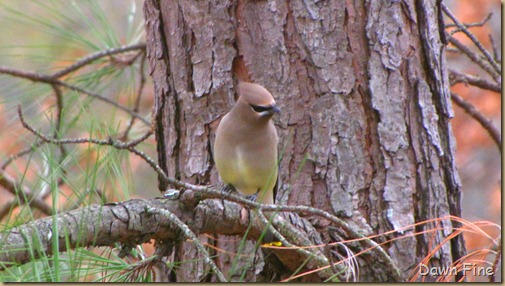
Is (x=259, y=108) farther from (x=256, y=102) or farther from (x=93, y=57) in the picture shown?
(x=93, y=57)

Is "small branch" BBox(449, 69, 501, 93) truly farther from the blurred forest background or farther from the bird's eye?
the bird's eye

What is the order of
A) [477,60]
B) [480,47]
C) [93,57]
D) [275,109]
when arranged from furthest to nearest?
[93,57] → [477,60] → [480,47] → [275,109]

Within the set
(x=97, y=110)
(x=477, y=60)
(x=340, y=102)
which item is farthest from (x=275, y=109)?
(x=97, y=110)

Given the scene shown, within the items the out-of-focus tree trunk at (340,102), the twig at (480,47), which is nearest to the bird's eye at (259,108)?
the out-of-focus tree trunk at (340,102)

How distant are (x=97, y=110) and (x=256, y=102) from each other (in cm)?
321

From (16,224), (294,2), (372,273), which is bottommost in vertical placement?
(372,273)

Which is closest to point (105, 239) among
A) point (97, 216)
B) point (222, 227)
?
point (97, 216)

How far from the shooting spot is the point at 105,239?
218cm

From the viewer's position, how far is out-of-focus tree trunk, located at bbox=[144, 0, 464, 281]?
9.36 feet

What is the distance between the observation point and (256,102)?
2.82m

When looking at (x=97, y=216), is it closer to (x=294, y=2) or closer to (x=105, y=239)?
(x=105, y=239)

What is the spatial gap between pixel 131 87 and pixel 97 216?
221 cm

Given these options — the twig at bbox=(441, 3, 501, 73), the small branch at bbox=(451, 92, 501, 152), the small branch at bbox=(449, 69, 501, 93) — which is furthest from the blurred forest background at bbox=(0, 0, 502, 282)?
the small branch at bbox=(451, 92, 501, 152)

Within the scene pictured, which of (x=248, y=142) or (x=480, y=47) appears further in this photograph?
(x=480, y=47)
